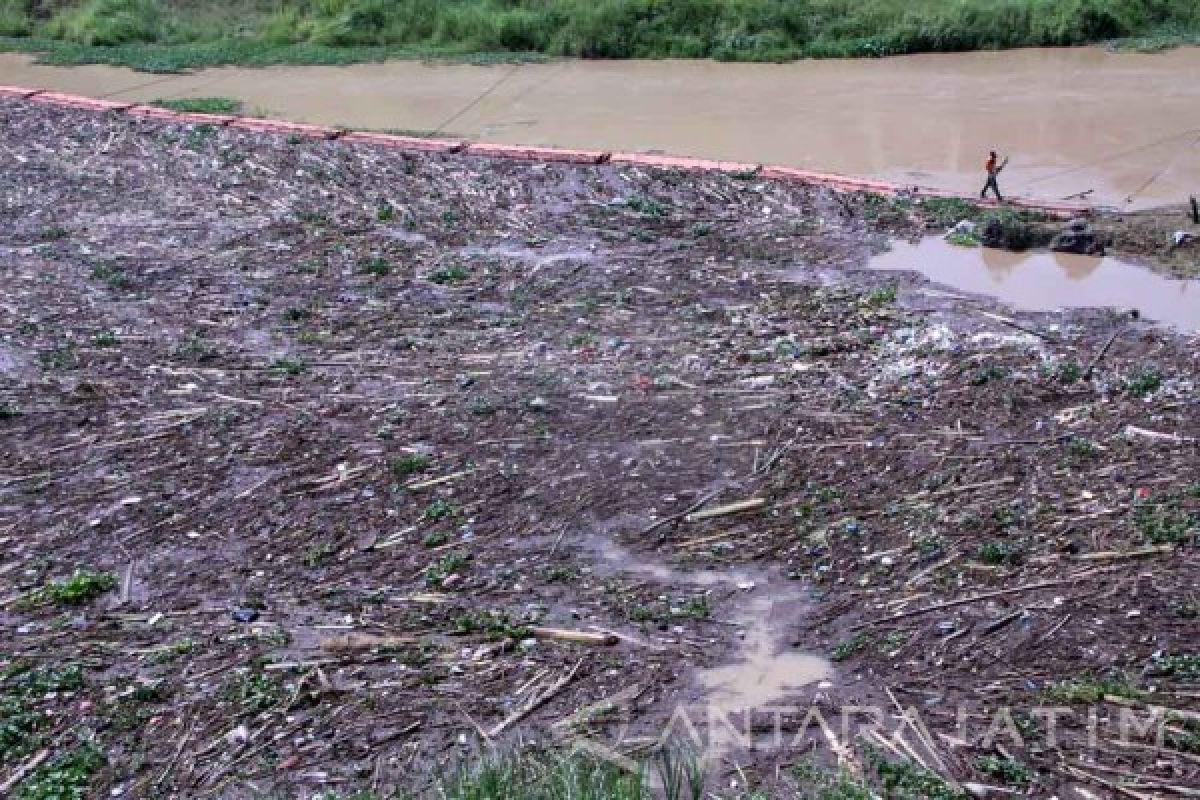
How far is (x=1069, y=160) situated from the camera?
1219cm

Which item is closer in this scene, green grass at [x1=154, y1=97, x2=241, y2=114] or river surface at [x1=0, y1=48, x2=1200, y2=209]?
river surface at [x1=0, y1=48, x2=1200, y2=209]

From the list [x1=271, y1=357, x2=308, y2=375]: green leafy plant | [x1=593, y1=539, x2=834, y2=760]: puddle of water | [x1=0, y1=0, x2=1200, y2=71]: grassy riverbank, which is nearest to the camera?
[x1=593, y1=539, x2=834, y2=760]: puddle of water

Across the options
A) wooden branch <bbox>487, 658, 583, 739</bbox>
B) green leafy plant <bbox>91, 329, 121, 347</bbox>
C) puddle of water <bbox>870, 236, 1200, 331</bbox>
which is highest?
puddle of water <bbox>870, 236, 1200, 331</bbox>

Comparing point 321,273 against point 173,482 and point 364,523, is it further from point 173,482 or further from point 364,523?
point 364,523

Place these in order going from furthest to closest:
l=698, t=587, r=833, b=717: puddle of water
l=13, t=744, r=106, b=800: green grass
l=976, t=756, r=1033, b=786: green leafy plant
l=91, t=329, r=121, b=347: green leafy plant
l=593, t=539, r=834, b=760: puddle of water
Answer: l=91, t=329, r=121, b=347: green leafy plant
l=698, t=587, r=833, b=717: puddle of water
l=593, t=539, r=834, b=760: puddle of water
l=13, t=744, r=106, b=800: green grass
l=976, t=756, r=1033, b=786: green leafy plant

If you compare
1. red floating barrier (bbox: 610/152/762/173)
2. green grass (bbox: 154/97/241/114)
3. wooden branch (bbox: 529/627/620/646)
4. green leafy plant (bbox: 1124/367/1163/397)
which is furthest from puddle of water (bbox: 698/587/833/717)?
green grass (bbox: 154/97/241/114)

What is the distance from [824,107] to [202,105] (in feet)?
22.7

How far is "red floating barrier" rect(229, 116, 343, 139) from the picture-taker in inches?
528

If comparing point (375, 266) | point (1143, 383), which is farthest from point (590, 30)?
point (1143, 383)

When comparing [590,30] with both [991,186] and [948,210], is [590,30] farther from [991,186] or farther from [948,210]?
[948,210]

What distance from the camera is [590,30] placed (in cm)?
1844

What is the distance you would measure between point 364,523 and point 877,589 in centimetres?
240

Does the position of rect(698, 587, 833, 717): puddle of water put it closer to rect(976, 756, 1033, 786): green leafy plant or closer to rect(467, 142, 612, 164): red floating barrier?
rect(976, 756, 1033, 786): green leafy plant

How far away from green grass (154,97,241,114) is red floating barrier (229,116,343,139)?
0.98 m
